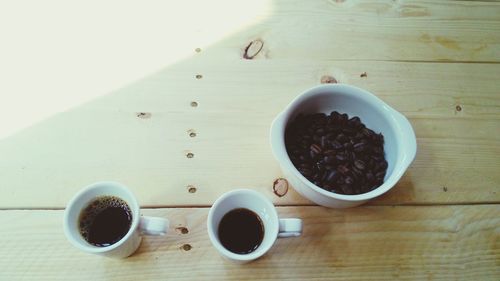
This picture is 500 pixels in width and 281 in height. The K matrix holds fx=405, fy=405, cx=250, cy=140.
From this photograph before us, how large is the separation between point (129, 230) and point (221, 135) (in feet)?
0.74

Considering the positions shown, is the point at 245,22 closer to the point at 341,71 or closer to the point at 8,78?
the point at 341,71

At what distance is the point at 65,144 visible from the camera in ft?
2.17

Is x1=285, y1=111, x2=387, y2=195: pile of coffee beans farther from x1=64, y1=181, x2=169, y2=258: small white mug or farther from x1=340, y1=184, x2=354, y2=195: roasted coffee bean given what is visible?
x1=64, y1=181, x2=169, y2=258: small white mug

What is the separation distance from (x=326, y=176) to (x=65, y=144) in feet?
1.38

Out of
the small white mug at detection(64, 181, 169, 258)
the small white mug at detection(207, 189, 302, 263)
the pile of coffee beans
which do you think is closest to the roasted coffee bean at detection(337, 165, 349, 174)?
the pile of coffee beans

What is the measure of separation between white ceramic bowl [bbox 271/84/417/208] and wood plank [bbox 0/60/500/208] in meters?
0.07

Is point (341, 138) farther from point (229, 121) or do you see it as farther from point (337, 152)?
point (229, 121)

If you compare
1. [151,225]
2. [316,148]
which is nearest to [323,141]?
[316,148]

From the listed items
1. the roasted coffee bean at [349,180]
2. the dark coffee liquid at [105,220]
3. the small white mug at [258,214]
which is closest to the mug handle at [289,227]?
the small white mug at [258,214]

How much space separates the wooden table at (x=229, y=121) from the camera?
59 cm

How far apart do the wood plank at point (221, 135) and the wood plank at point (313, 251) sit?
3 centimetres

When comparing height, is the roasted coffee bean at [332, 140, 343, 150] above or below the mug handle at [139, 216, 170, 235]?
Answer: below

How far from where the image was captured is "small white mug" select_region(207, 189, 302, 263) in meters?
0.52

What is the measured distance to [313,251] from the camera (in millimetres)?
594
